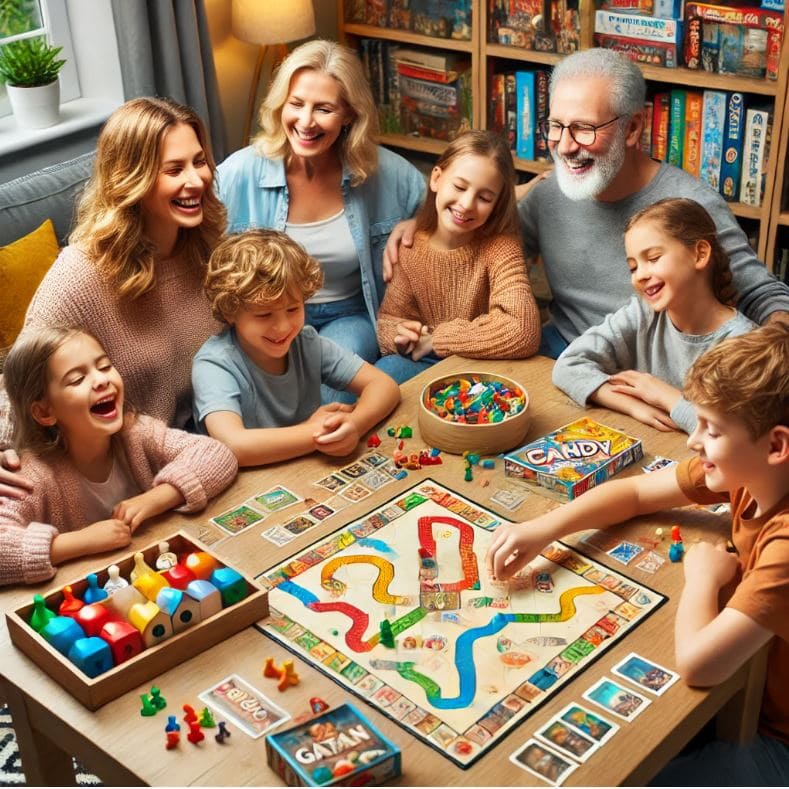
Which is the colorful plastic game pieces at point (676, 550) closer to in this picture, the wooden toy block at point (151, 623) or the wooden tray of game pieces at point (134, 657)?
the wooden tray of game pieces at point (134, 657)

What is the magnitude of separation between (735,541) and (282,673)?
71 centimetres

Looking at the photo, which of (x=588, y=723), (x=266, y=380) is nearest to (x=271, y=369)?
(x=266, y=380)

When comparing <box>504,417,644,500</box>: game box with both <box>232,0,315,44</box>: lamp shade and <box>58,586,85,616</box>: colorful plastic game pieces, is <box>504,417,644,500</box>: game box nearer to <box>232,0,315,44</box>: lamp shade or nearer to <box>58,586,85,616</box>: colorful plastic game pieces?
<box>58,586,85,616</box>: colorful plastic game pieces

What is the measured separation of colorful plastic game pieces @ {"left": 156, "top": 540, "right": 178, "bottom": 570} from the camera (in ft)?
5.83

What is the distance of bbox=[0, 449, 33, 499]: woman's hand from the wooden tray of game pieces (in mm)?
245

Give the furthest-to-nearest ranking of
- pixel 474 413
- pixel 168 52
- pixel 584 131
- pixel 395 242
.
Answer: pixel 168 52 → pixel 395 242 → pixel 584 131 → pixel 474 413

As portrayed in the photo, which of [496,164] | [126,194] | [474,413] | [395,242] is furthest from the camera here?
[395,242]

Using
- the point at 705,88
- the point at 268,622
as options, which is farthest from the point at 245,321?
the point at 705,88

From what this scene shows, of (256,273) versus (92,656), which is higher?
(256,273)

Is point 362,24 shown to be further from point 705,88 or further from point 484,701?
point 484,701

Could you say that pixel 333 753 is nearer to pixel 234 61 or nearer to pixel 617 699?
pixel 617 699

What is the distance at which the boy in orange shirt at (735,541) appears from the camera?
1562 millimetres

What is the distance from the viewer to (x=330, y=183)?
2.98 meters

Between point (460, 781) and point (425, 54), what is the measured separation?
3.15 meters
